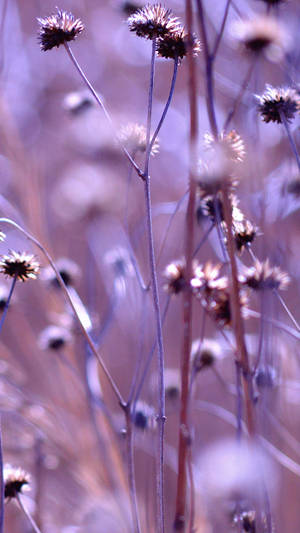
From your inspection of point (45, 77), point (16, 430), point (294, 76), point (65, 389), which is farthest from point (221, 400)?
point (294, 76)

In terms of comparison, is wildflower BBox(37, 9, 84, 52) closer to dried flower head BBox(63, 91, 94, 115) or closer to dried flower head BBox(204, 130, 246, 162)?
dried flower head BBox(204, 130, 246, 162)

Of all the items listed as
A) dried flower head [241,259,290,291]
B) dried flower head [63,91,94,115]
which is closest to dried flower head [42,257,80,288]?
dried flower head [63,91,94,115]

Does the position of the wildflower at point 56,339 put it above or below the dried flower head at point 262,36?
below

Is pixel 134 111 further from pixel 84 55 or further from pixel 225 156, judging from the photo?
pixel 225 156

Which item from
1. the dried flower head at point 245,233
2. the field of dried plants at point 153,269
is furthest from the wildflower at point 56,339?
the dried flower head at point 245,233

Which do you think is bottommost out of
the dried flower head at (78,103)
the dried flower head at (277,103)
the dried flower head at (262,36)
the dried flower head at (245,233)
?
the dried flower head at (245,233)

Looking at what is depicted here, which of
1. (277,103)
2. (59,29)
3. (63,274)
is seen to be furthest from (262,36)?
(63,274)

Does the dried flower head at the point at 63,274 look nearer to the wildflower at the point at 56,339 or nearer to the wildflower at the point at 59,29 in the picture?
the wildflower at the point at 56,339

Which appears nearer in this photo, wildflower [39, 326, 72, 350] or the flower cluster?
the flower cluster

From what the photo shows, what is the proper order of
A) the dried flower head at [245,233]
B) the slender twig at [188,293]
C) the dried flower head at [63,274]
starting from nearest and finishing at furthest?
the slender twig at [188,293], the dried flower head at [245,233], the dried flower head at [63,274]
